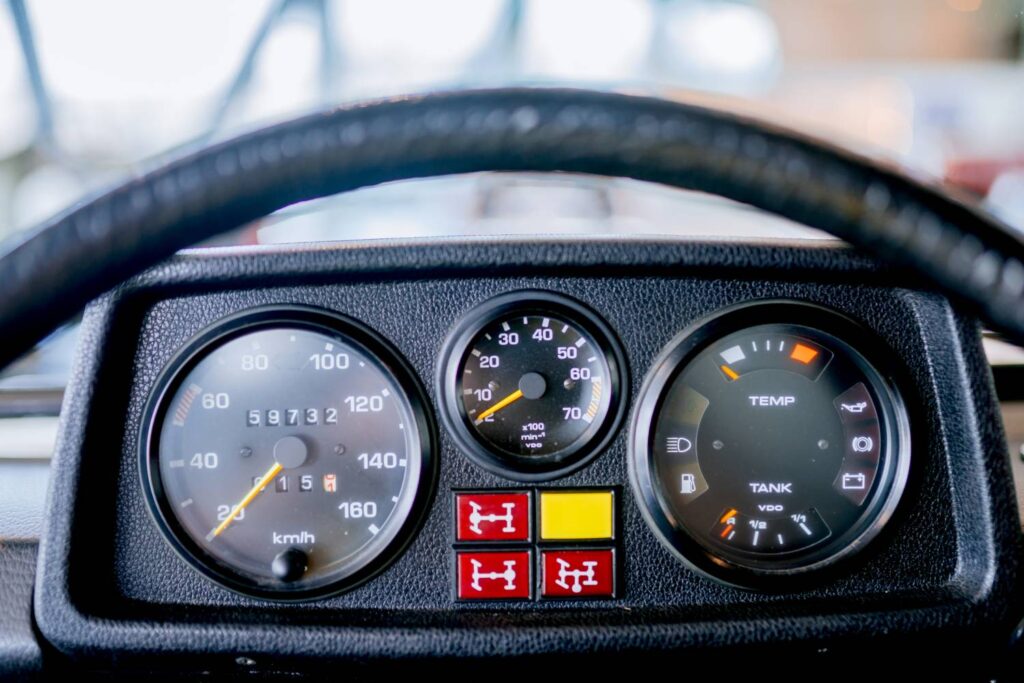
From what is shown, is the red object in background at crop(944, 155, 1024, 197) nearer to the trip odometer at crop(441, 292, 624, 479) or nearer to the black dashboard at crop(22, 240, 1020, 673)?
the black dashboard at crop(22, 240, 1020, 673)

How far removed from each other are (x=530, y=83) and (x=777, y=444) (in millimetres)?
966

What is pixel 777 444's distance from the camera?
4.82 ft

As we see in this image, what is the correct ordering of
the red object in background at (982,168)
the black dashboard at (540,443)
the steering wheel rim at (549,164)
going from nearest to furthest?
the steering wheel rim at (549,164) → the black dashboard at (540,443) → the red object in background at (982,168)

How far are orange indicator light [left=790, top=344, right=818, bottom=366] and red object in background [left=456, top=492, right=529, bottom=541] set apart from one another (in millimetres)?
521

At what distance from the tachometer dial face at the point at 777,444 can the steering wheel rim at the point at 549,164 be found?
76cm

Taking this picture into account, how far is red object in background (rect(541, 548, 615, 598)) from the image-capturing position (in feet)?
4.63

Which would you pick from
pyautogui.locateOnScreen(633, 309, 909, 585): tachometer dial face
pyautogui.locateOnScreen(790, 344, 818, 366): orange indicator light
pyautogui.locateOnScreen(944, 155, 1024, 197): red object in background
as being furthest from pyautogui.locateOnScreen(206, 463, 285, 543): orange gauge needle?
pyautogui.locateOnScreen(944, 155, 1024, 197): red object in background

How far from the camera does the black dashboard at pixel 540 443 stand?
1.38 metres

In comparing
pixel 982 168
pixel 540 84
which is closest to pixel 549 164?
pixel 540 84

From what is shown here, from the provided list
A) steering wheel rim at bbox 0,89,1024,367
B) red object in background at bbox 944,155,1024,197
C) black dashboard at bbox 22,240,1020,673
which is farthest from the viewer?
red object in background at bbox 944,155,1024,197

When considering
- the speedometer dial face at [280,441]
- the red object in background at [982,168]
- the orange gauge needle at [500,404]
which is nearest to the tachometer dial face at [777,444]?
the orange gauge needle at [500,404]

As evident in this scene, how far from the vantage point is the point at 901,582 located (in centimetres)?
145

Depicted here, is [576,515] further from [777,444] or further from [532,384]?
[777,444]

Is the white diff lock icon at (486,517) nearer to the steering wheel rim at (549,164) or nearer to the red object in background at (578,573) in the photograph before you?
the red object in background at (578,573)
